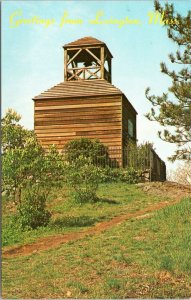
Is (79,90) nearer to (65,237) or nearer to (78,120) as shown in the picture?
(78,120)

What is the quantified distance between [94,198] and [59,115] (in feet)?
37.3

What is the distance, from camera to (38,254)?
549 inches

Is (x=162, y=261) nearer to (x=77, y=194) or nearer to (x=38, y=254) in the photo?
(x=38, y=254)

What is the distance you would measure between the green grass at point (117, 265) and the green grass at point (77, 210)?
2440mm

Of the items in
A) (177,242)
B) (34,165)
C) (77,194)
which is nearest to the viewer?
(177,242)

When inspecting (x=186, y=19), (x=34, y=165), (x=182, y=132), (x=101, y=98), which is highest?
(x=186, y=19)

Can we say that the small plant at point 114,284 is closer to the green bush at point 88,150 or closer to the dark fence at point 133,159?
the dark fence at point 133,159

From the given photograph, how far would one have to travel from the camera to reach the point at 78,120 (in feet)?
106

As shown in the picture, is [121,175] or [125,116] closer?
[121,175]

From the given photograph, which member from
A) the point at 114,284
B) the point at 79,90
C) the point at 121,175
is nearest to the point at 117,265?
the point at 114,284

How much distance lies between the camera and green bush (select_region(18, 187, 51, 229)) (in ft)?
60.2

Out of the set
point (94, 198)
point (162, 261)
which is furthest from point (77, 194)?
point (162, 261)

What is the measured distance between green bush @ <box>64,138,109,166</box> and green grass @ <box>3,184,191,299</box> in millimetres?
13100

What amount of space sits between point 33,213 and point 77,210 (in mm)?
2996
